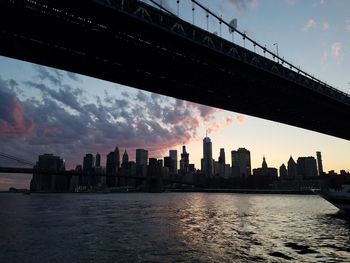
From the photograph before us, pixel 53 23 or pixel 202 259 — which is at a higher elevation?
pixel 53 23

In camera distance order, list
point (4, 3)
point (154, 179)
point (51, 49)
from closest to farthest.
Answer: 1. point (4, 3)
2. point (51, 49)
3. point (154, 179)

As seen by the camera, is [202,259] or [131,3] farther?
[131,3]

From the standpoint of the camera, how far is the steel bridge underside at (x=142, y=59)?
3400 cm

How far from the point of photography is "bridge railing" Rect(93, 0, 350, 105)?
34719 millimetres

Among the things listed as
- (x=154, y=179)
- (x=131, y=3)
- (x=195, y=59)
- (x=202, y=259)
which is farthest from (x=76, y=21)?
(x=154, y=179)

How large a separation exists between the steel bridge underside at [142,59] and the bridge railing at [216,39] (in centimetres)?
78

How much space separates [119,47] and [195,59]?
10257mm

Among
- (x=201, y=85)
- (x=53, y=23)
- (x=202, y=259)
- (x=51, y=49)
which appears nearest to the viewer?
(x=202, y=259)

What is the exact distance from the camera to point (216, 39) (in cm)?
4288

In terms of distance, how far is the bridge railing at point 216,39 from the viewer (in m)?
34.7

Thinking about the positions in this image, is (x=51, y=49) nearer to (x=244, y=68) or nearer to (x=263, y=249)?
(x=244, y=68)

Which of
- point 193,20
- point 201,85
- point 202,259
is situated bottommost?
point 202,259

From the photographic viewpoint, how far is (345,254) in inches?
633

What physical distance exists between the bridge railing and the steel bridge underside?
78cm
